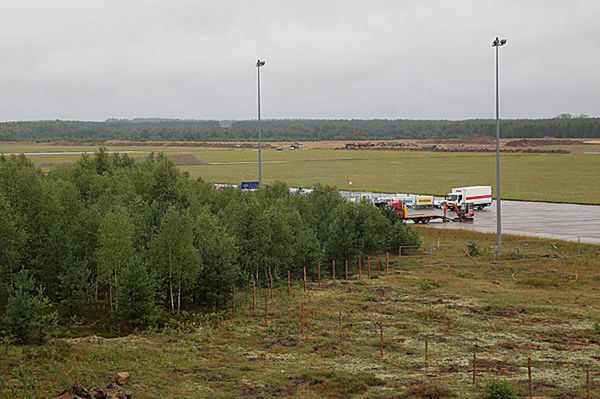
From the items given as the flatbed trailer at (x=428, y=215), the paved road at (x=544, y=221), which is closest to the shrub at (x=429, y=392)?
the paved road at (x=544, y=221)

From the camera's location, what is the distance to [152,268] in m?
39.1

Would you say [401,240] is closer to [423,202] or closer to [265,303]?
[265,303]

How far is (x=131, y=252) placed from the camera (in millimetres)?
A: 39250

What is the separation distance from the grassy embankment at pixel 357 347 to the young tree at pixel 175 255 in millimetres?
2495

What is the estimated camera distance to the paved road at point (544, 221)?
67.2 meters

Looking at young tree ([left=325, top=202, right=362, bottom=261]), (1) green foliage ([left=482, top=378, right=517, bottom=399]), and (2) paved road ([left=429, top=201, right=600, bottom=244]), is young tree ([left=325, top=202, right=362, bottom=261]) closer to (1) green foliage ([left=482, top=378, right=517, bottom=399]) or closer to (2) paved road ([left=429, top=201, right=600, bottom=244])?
(2) paved road ([left=429, top=201, right=600, bottom=244])

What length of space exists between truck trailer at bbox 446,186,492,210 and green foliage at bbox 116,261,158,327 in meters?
55.1

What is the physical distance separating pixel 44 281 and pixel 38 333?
9579 millimetres

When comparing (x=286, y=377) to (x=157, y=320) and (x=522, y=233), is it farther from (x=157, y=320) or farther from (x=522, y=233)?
(x=522, y=233)

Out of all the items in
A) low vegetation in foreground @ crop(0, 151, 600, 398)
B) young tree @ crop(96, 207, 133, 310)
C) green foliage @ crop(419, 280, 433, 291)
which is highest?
young tree @ crop(96, 207, 133, 310)

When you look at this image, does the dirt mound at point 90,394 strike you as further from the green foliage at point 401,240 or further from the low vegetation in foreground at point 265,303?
the green foliage at point 401,240

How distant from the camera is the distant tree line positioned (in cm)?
3553

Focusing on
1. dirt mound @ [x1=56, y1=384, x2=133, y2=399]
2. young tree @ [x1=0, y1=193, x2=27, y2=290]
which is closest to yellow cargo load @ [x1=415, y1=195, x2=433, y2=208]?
young tree @ [x1=0, y1=193, x2=27, y2=290]

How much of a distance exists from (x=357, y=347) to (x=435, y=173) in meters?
119
